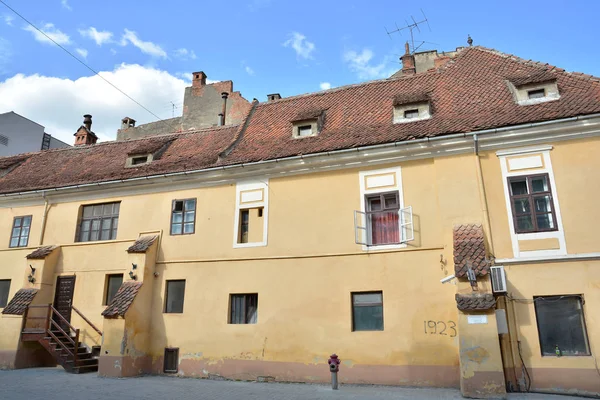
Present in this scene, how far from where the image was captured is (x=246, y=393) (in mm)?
11031

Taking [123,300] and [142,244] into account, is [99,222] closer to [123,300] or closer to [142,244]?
[142,244]

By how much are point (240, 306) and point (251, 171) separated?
14.5 ft

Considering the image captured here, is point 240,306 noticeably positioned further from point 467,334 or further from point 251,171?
point 467,334

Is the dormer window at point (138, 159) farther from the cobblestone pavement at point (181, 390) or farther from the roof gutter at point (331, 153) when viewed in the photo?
the cobblestone pavement at point (181, 390)

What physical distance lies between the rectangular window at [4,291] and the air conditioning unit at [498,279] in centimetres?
1703

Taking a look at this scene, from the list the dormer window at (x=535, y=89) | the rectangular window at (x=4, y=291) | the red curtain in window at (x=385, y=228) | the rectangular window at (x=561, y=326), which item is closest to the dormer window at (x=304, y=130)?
the red curtain in window at (x=385, y=228)

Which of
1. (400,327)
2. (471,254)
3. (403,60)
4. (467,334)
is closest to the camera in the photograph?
(467,334)

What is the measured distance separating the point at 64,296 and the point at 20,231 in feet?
12.4

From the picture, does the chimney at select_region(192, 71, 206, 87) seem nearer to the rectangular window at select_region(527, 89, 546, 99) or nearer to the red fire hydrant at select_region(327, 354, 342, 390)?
the rectangular window at select_region(527, 89, 546, 99)

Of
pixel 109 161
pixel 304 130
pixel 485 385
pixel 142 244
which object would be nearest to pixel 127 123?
pixel 109 161

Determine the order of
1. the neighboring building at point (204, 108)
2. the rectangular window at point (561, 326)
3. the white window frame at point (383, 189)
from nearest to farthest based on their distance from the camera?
the rectangular window at point (561, 326) < the white window frame at point (383, 189) < the neighboring building at point (204, 108)

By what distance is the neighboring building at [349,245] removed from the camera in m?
11.1

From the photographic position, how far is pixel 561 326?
10.9m

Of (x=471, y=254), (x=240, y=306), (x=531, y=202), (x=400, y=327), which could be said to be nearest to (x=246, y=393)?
(x=240, y=306)
